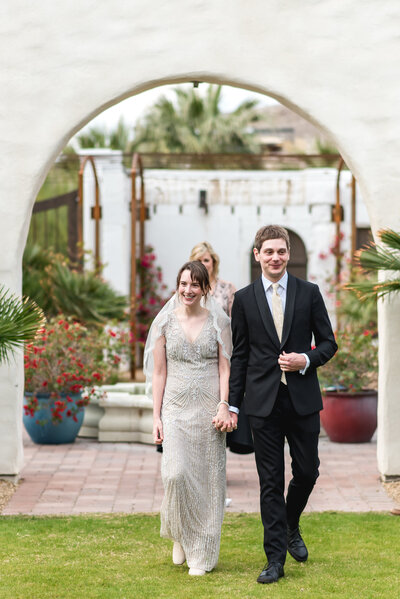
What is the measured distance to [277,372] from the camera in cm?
457

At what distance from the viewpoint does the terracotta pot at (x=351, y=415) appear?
28.4ft

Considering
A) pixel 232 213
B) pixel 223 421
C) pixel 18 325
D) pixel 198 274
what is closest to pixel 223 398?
pixel 223 421

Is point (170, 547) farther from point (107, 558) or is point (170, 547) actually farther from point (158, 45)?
point (158, 45)

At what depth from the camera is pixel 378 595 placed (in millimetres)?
4309

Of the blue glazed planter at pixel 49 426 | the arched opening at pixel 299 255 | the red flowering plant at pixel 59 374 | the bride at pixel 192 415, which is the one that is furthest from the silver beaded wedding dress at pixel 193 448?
the arched opening at pixel 299 255

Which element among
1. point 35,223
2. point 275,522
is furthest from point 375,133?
point 35,223

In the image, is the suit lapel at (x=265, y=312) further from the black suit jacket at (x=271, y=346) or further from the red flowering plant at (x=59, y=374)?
the red flowering plant at (x=59, y=374)

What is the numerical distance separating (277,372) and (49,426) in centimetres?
450

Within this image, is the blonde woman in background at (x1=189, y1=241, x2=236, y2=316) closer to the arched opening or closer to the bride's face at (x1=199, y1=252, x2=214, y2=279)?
the bride's face at (x1=199, y1=252, x2=214, y2=279)

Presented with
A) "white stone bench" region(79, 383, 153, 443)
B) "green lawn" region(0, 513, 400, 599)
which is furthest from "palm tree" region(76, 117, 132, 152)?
Result: "green lawn" region(0, 513, 400, 599)

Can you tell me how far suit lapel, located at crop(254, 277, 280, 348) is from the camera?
458 cm

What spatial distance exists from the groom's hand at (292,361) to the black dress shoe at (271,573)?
0.99 metres

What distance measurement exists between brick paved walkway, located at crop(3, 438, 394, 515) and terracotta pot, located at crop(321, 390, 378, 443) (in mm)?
129

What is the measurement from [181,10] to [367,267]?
2372mm
